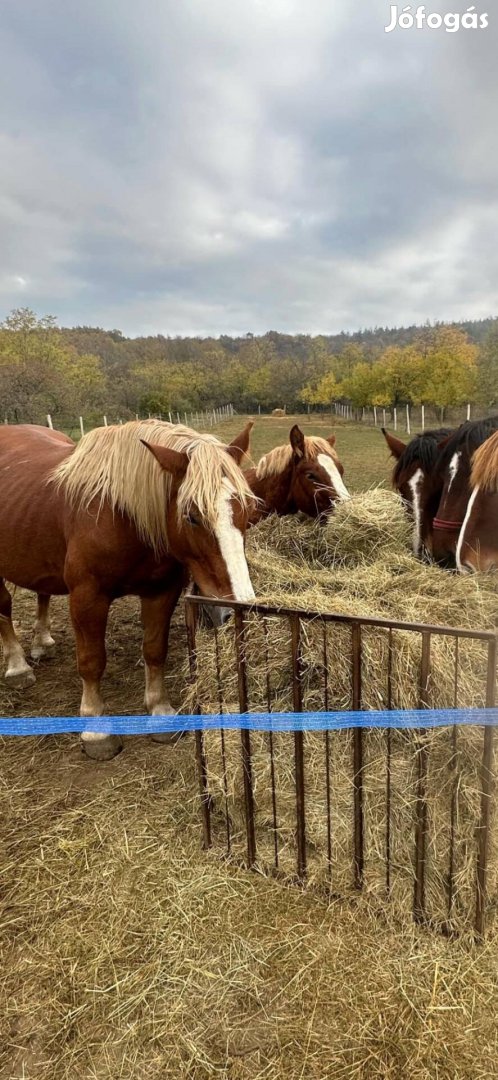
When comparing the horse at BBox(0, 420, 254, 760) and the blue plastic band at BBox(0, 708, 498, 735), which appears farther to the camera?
the horse at BBox(0, 420, 254, 760)

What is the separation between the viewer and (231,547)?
7.32 ft

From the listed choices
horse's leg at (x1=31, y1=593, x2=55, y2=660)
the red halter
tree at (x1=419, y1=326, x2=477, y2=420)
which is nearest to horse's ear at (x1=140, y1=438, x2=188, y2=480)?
the red halter

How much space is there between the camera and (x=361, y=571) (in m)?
2.69

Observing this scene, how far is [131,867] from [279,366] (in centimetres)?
7555

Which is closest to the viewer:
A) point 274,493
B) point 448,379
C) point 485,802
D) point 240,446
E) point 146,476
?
point 485,802

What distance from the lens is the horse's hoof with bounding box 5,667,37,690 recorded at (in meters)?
3.88

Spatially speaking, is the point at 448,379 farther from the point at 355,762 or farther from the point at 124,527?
the point at 355,762

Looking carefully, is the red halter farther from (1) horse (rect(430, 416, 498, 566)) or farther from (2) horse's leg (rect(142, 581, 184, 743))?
(2) horse's leg (rect(142, 581, 184, 743))

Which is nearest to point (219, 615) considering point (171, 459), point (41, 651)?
point (171, 459)

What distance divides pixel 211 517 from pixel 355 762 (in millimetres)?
1138

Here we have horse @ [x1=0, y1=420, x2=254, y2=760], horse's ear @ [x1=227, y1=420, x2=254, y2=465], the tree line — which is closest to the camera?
horse @ [x1=0, y1=420, x2=254, y2=760]

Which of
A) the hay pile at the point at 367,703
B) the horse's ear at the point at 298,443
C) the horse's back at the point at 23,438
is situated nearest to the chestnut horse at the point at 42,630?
the horse's back at the point at 23,438

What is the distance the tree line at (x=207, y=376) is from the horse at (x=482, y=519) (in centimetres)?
2321

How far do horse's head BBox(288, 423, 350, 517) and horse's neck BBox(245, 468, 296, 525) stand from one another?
76 millimetres
